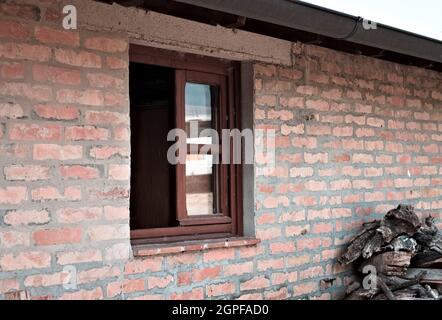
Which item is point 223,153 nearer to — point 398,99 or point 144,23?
point 144,23

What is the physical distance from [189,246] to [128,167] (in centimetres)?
73

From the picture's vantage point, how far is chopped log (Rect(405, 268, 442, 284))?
4914mm

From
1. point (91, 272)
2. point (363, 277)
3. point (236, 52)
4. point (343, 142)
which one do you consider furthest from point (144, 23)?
point (363, 277)

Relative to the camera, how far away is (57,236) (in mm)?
3607

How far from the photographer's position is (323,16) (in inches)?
160

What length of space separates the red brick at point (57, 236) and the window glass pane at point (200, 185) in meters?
1.13

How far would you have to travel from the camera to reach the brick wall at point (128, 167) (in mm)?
3500

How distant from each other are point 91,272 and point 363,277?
8.48 ft

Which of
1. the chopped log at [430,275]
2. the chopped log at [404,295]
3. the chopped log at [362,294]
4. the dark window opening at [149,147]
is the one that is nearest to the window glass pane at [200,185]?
the dark window opening at [149,147]

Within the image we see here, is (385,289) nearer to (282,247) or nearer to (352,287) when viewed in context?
(352,287)

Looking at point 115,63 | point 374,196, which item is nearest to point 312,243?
point 374,196

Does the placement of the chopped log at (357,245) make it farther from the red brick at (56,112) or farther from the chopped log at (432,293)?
the red brick at (56,112)

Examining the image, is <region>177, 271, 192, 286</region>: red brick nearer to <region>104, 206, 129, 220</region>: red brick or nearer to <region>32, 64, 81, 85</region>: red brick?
<region>104, 206, 129, 220</region>: red brick

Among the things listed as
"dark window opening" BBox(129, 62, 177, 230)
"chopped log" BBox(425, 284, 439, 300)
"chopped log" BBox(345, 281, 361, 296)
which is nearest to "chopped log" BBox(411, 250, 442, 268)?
"chopped log" BBox(425, 284, 439, 300)
